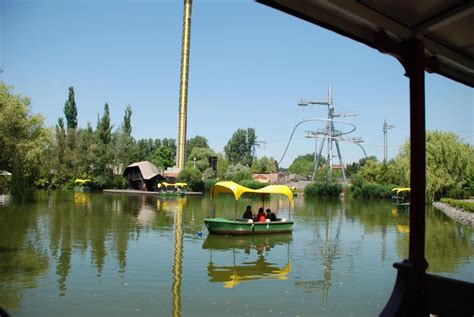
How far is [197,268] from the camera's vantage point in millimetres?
11828

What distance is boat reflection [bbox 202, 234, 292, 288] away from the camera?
36.2 feet

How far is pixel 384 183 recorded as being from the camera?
56938 millimetres

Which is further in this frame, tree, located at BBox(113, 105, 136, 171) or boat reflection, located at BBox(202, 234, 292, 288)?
tree, located at BBox(113, 105, 136, 171)

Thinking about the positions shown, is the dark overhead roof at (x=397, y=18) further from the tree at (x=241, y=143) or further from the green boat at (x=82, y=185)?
the tree at (x=241, y=143)

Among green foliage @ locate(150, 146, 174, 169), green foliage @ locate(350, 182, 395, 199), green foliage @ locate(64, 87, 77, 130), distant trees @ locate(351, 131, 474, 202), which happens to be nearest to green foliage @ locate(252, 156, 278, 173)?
green foliage @ locate(150, 146, 174, 169)

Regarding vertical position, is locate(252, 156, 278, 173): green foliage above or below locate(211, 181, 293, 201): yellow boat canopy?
above

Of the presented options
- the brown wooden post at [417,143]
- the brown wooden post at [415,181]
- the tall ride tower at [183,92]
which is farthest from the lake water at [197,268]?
the tall ride tower at [183,92]

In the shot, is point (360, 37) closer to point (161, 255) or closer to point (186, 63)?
point (161, 255)

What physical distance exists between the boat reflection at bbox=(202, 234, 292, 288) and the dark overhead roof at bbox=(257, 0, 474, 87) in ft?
23.7

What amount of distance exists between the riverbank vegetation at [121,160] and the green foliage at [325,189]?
13 centimetres

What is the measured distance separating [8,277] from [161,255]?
4527mm

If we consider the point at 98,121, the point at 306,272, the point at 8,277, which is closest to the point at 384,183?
the point at 98,121

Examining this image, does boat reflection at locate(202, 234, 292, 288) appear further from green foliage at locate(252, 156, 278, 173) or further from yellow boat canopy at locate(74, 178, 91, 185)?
green foliage at locate(252, 156, 278, 173)

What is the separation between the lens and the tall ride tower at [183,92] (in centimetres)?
6731
